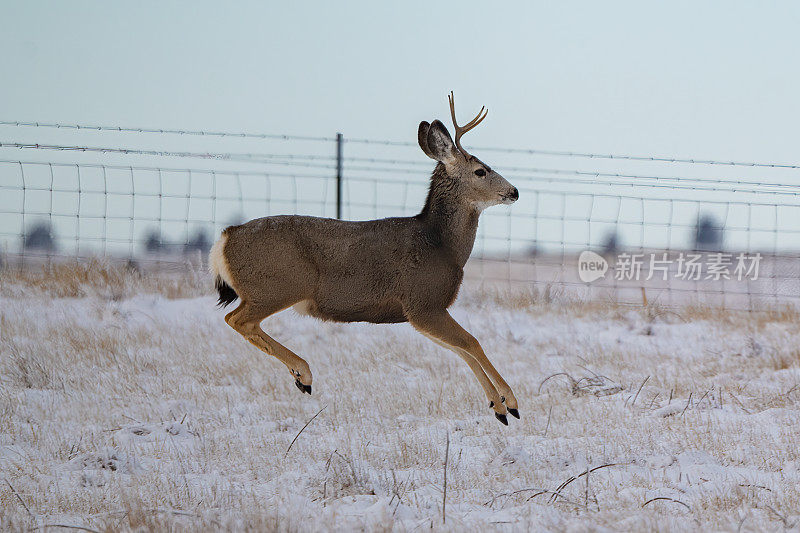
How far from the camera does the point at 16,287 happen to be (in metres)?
10.3

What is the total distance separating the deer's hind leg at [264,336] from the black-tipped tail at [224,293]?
0.12m

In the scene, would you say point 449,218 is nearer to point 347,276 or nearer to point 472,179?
point 472,179

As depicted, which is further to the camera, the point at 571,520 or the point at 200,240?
the point at 200,240

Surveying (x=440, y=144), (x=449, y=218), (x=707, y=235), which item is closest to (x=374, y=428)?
(x=449, y=218)

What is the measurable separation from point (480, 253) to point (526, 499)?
27.5 ft

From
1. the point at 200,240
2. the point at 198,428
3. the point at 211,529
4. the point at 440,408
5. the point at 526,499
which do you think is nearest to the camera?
the point at 211,529

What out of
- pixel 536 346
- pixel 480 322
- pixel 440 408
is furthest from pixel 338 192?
pixel 440 408

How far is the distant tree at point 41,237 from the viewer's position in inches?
469

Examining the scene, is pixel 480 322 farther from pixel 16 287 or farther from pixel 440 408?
pixel 16 287

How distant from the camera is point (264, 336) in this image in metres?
4.47

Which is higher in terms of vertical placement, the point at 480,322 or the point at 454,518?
the point at 454,518

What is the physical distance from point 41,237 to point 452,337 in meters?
8.97

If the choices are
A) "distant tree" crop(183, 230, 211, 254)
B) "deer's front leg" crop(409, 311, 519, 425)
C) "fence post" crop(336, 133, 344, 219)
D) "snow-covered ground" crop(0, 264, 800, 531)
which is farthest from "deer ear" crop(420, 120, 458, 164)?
"distant tree" crop(183, 230, 211, 254)

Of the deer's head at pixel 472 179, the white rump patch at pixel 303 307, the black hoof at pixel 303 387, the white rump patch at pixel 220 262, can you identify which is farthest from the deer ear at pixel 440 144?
the black hoof at pixel 303 387
